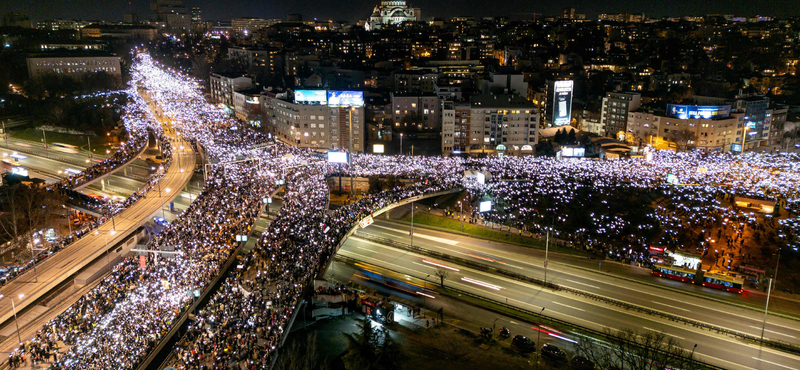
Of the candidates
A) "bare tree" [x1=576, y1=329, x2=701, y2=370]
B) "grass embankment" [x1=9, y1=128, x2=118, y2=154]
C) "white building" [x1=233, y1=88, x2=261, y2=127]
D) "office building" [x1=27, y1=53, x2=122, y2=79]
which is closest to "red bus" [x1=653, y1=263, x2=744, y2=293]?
"bare tree" [x1=576, y1=329, x2=701, y2=370]

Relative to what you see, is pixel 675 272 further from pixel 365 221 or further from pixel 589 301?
pixel 365 221

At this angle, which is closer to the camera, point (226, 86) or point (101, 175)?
point (101, 175)

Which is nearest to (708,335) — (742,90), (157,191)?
(157,191)

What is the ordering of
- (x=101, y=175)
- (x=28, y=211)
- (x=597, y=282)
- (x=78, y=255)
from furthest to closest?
(x=101, y=175) < (x=28, y=211) < (x=78, y=255) < (x=597, y=282)

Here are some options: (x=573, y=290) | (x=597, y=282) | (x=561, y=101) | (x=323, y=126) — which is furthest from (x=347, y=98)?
(x=573, y=290)

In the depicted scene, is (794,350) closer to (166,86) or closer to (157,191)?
(157,191)

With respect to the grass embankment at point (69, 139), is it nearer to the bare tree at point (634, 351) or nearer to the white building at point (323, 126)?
the white building at point (323, 126)

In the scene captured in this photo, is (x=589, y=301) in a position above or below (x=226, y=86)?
below

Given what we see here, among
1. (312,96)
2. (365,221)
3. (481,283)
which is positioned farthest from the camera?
(312,96)
